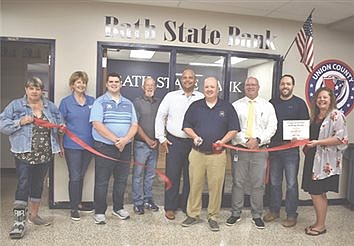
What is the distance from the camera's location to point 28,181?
314 centimetres

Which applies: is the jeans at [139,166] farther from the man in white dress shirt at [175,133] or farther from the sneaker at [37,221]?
the sneaker at [37,221]

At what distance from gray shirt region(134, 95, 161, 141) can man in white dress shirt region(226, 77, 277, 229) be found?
99 centimetres

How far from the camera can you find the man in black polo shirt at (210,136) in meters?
3.38

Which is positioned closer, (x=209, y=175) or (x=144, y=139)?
(x=209, y=175)

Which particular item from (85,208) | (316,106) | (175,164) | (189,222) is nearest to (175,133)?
(175,164)

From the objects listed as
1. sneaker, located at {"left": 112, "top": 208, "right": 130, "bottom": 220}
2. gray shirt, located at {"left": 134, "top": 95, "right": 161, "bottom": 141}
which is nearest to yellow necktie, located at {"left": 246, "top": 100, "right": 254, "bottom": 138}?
gray shirt, located at {"left": 134, "top": 95, "right": 161, "bottom": 141}

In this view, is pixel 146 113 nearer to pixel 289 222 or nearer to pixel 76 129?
pixel 76 129

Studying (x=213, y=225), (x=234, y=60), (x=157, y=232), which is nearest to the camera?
(x=157, y=232)

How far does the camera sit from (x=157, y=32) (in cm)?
398

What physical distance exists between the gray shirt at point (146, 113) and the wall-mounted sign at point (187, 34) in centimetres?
76

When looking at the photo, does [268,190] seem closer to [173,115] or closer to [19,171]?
[173,115]

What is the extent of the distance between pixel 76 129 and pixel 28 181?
73 centimetres

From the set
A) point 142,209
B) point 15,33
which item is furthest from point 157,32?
point 142,209

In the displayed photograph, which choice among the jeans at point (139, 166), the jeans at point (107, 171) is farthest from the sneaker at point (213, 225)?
the jeans at point (107, 171)
